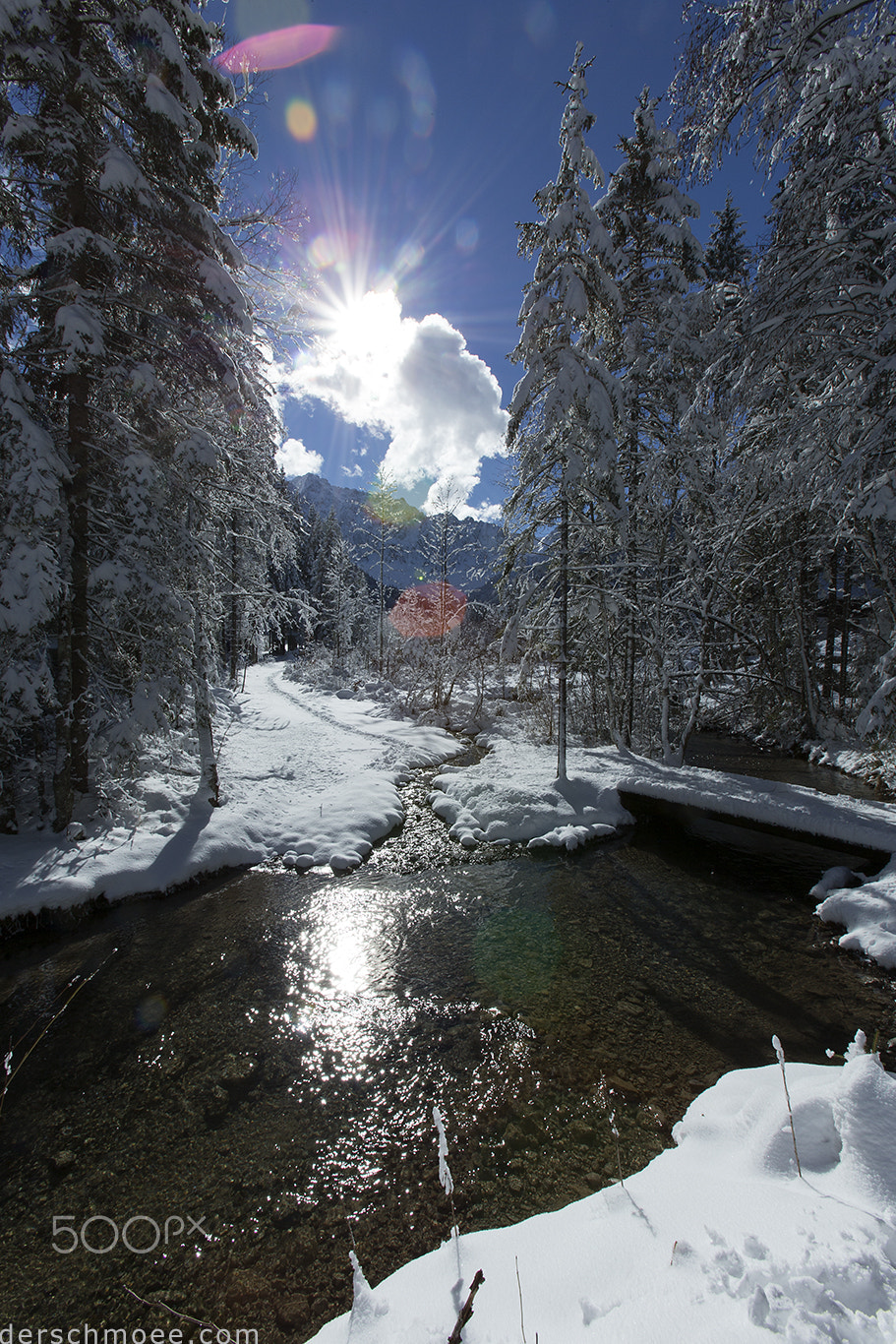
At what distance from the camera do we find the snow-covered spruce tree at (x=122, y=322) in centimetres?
640

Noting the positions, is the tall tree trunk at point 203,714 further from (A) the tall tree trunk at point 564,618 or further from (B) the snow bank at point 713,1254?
(B) the snow bank at point 713,1254

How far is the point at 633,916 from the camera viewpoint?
22.6 ft

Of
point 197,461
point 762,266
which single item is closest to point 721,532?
point 762,266

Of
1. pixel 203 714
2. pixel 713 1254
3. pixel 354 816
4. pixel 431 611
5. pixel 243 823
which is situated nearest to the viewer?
pixel 713 1254

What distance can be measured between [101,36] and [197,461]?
19.9ft

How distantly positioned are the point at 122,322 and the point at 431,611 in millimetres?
24768

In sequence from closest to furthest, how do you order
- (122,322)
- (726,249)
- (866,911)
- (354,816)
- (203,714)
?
(866,911) < (122,322) < (203,714) < (354,816) < (726,249)

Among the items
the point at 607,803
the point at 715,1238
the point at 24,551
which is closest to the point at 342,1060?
the point at 715,1238

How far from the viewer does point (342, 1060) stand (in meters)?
4.52

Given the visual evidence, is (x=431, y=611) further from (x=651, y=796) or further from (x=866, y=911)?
(x=866, y=911)

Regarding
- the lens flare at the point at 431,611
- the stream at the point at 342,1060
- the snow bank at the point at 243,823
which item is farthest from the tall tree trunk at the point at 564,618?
the lens flare at the point at 431,611

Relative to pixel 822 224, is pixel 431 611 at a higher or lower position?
lower

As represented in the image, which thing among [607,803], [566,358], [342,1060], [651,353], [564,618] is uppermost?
[651,353]

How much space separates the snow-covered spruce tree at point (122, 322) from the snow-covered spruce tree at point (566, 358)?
5.66 m
